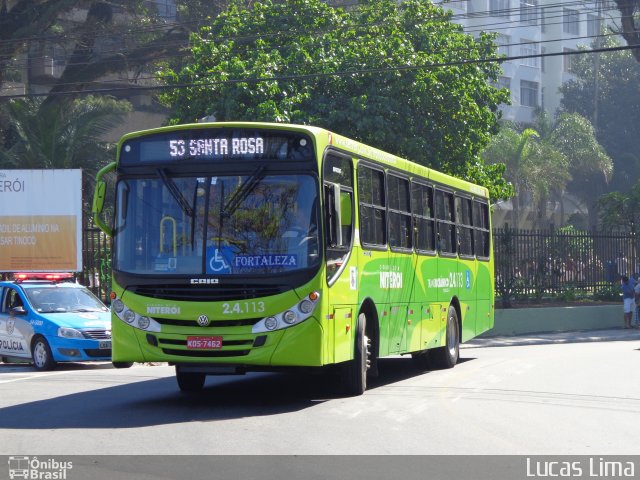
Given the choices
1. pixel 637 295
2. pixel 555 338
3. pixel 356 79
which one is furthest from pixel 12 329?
pixel 637 295

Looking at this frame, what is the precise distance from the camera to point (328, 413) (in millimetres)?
11922

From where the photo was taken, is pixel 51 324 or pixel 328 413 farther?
pixel 51 324

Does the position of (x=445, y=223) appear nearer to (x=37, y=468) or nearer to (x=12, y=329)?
(x=12, y=329)

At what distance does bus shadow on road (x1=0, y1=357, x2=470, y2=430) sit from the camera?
→ 1144 cm

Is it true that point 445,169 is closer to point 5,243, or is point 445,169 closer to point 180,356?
point 5,243

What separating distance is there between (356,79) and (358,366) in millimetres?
17650

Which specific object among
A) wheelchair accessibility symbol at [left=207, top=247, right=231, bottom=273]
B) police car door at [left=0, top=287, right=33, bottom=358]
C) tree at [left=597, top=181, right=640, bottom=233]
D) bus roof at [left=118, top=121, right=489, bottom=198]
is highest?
tree at [left=597, top=181, right=640, bottom=233]

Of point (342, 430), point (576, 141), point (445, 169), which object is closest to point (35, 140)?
point (445, 169)

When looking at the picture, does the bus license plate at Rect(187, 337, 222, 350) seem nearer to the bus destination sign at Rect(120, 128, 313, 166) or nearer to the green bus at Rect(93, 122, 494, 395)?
the green bus at Rect(93, 122, 494, 395)

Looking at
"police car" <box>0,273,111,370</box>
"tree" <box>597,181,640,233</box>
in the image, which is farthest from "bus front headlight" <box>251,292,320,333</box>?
"tree" <box>597,181,640,233</box>

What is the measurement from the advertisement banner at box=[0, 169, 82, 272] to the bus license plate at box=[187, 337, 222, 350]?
14517mm

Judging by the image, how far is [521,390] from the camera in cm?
1461

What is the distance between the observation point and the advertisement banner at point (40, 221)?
2605 cm

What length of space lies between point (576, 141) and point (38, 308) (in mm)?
46788
